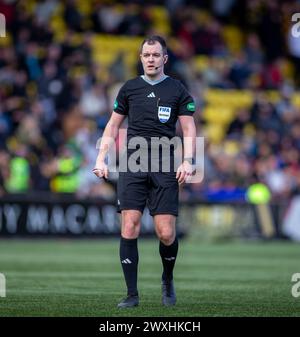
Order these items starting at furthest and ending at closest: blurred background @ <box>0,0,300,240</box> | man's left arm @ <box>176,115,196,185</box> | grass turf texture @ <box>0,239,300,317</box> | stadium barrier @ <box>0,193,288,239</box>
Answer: blurred background @ <box>0,0,300,240</box>, stadium barrier @ <box>0,193,288,239</box>, man's left arm @ <box>176,115,196,185</box>, grass turf texture @ <box>0,239,300,317</box>

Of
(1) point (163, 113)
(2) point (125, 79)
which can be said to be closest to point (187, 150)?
(1) point (163, 113)

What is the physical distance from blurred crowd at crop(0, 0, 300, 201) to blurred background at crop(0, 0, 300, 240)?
0.03m

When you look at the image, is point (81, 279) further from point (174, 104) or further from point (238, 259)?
point (238, 259)

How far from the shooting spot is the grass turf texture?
30.6 feet

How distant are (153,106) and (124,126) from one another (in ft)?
36.2

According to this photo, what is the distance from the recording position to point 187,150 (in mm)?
9656

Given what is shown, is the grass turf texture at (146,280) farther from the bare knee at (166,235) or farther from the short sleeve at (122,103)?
the short sleeve at (122,103)

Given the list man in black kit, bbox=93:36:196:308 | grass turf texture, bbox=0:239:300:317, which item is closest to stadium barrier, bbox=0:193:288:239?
grass turf texture, bbox=0:239:300:317

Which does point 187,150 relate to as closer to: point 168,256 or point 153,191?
point 153,191

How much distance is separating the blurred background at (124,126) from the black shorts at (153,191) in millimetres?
11379

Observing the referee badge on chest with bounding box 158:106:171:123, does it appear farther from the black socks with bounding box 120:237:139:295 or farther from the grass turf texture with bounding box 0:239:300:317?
the grass turf texture with bounding box 0:239:300:317

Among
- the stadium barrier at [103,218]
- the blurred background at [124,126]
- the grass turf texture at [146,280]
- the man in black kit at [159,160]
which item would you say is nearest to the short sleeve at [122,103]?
the man in black kit at [159,160]

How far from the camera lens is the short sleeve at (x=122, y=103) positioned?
31.9 feet
